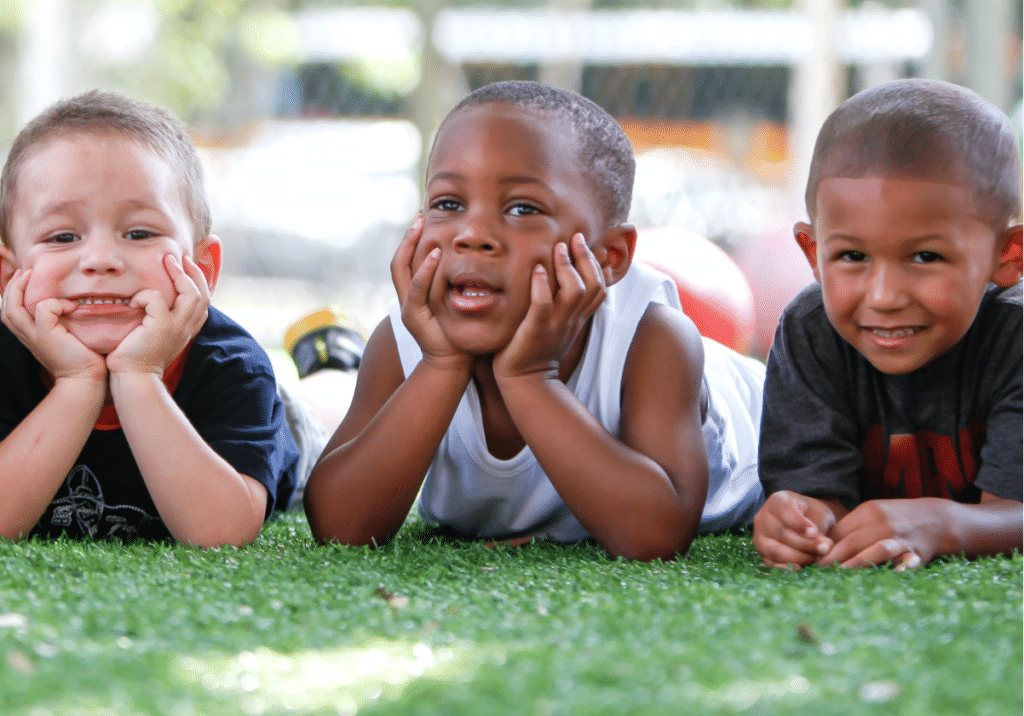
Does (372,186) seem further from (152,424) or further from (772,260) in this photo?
(152,424)

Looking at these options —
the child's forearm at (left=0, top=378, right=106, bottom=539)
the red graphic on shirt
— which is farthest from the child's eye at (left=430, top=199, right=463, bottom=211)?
the red graphic on shirt

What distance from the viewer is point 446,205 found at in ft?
5.87

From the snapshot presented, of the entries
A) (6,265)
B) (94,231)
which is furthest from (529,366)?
(6,265)

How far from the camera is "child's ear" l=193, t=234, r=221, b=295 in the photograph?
197 cm

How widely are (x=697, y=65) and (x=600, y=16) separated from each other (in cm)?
93

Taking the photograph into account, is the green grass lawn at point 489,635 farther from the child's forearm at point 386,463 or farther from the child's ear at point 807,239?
the child's ear at point 807,239

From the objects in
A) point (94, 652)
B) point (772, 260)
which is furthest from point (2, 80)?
point (94, 652)

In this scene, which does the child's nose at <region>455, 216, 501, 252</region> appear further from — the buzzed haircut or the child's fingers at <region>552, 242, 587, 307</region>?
the buzzed haircut

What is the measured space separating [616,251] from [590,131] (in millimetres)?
203

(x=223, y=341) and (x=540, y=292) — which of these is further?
(x=223, y=341)

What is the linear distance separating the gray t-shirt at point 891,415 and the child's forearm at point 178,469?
86 centimetres

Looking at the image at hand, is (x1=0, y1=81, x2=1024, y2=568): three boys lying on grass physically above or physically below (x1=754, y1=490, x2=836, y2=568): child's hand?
above

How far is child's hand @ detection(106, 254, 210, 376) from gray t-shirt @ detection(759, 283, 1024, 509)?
943 mm

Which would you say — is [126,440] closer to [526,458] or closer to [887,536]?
[526,458]
